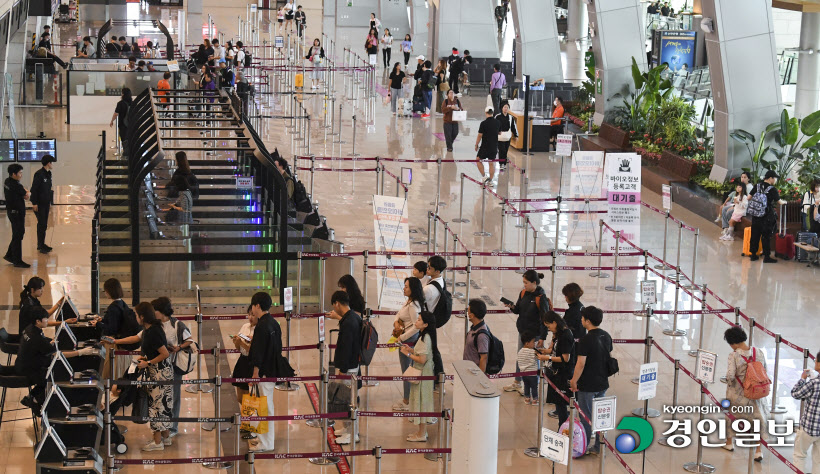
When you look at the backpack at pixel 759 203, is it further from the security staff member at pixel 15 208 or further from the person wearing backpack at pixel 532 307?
the security staff member at pixel 15 208

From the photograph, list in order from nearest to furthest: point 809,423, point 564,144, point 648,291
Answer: point 809,423
point 648,291
point 564,144

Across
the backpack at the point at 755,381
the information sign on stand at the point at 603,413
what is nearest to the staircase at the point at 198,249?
the backpack at the point at 755,381

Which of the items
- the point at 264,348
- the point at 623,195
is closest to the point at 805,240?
the point at 623,195

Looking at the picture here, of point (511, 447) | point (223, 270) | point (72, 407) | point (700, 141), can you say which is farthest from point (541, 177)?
point (72, 407)

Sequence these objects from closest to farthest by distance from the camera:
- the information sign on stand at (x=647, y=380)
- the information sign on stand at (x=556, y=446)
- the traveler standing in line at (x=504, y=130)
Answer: the information sign on stand at (x=556, y=446) < the information sign on stand at (x=647, y=380) < the traveler standing in line at (x=504, y=130)

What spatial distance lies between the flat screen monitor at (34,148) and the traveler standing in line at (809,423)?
48.9ft

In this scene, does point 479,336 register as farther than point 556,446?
Yes

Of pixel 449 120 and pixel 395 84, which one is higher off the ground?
pixel 395 84

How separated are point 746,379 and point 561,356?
1.73 m

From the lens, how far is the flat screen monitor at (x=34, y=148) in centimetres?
2005

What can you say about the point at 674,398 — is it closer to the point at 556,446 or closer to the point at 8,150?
the point at 556,446

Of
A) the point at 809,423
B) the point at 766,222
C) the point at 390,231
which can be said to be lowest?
the point at 809,423

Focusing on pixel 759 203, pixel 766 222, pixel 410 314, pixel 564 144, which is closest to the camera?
pixel 410 314

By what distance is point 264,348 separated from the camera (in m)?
10.0
